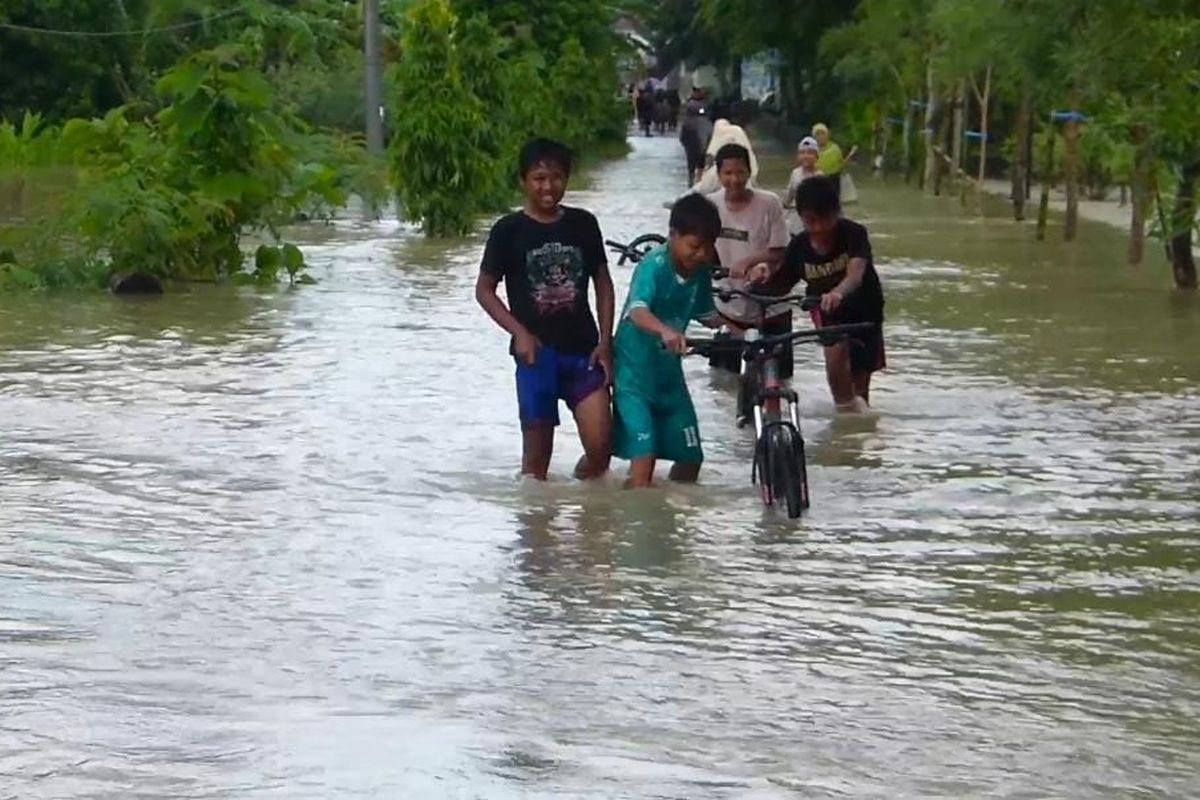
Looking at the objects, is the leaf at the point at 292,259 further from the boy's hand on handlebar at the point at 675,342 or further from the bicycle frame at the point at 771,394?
the boy's hand on handlebar at the point at 675,342

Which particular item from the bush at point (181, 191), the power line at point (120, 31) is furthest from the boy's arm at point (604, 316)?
the power line at point (120, 31)

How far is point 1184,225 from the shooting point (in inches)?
761

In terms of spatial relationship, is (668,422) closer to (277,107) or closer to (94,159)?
(94,159)

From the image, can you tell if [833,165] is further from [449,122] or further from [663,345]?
[663,345]

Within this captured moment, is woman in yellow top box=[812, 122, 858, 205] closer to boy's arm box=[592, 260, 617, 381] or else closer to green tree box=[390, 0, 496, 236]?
green tree box=[390, 0, 496, 236]

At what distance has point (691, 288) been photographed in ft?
34.6

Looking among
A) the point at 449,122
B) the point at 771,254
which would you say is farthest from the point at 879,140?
the point at 771,254

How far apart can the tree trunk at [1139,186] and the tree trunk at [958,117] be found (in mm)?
12964

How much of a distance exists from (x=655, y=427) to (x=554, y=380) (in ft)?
1.59

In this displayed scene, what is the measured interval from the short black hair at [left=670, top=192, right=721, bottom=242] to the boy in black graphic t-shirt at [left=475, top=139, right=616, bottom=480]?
52cm

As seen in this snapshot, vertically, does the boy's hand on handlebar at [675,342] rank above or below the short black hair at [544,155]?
below

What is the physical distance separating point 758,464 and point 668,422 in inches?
17.9

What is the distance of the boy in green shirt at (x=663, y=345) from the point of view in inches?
406

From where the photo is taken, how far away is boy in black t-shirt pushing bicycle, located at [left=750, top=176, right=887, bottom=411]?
12984 millimetres
